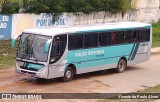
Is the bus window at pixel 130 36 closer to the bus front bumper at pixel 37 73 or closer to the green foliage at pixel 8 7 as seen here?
the bus front bumper at pixel 37 73

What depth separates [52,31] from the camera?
18797 mm

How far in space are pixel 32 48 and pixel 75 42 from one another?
1.99 metres

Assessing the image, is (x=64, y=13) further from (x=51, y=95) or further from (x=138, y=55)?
(x=51, y=95)

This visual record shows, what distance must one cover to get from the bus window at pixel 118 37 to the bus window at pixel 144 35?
1.47m

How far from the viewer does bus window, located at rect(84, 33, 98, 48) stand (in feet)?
66.6

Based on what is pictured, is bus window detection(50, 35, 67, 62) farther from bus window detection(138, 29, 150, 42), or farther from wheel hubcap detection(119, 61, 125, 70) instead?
bus window detection(138, 29, 150, 42)

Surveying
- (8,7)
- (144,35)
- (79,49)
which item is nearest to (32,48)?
(79,49)

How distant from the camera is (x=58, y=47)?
18812 mm

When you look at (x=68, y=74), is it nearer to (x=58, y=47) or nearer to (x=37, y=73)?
(x=58, y=47)

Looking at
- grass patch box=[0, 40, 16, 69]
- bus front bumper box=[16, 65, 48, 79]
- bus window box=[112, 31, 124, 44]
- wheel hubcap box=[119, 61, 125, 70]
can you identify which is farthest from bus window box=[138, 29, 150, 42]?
bus front bumper box=[16, 65, 48, 79]

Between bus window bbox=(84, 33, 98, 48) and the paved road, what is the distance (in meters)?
1.51

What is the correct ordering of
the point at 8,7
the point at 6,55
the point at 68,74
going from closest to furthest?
the point at 68,74
the point at 6,55
the point at 8,7

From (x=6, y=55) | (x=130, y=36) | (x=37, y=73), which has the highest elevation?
(x=130, y=36)

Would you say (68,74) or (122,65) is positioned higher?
(68,74)
